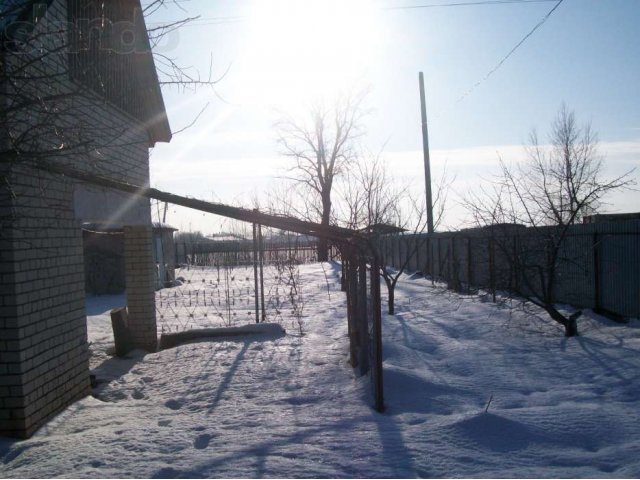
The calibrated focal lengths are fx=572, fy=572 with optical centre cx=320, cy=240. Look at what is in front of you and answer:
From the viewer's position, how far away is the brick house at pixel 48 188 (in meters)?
3.82

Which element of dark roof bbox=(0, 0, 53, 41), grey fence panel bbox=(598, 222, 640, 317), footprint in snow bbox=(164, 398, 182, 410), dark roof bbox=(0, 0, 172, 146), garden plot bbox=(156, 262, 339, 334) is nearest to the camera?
dark roof bbox=(0, 0, 53, 41)

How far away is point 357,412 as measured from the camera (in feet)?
16.2

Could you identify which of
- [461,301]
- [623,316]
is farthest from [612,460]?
[461,301]

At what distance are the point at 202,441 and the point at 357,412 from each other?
53.1 inches

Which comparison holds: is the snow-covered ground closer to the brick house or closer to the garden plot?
the brick house

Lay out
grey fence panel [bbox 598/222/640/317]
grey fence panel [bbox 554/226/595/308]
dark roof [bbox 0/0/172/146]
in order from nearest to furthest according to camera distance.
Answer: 1. dark roof [bbox 0/0/172/146]
2. grey fence panel [bbox 598/222/640/317]
3. grey fence panel [bbox 554/226/595/308]

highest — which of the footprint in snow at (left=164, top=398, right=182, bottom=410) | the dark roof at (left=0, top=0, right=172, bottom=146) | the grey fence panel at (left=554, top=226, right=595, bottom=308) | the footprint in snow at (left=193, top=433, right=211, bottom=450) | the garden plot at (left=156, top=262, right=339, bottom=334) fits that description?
the dark roof at (left=0, top=0, right=172, bottom=146)

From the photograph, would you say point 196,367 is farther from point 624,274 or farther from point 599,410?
point 624,274

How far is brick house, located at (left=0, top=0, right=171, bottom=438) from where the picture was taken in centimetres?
382

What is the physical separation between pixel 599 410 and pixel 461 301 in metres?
7.78

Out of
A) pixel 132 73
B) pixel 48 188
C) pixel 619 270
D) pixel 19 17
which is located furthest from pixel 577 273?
pixel 19 17

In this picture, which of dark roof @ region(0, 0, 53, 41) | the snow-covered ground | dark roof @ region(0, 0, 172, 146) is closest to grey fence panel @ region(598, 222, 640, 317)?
the snow-covered ground

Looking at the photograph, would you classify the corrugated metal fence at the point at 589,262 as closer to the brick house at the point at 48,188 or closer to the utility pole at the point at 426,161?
the utility pole at the point at 426,161

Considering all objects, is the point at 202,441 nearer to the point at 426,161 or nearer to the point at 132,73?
the point at 132,73
